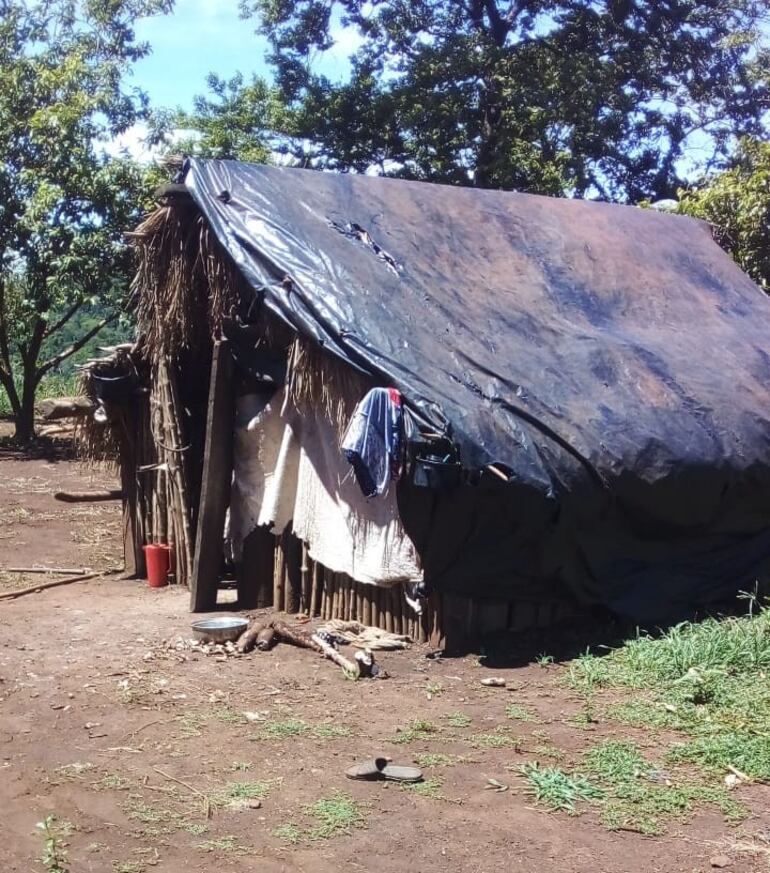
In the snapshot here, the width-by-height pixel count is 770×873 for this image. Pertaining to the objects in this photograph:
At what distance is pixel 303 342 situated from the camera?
23.1 feet

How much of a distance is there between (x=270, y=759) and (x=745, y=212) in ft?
28.7

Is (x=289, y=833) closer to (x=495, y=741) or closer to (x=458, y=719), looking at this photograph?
(x=495, y=741)

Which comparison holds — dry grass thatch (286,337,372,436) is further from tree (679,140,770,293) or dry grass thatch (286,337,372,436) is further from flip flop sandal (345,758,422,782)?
tree (679,140,770,293)

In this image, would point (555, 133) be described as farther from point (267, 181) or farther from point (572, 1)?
point (267, 181)

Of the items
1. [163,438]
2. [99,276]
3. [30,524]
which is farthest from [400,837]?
[99,276]

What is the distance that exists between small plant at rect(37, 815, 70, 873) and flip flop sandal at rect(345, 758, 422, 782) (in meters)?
1.25

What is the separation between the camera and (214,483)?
776 centimetres

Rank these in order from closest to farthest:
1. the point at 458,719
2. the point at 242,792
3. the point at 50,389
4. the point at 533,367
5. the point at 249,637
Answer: the point at 242,792, the point at 458,719, the point at 249,637, the point at 533,367, the point at 50,389

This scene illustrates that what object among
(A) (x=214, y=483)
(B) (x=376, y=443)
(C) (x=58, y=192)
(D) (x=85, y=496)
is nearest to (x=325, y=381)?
(B) (x=376, y=443)

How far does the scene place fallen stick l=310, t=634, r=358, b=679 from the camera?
20.4ft

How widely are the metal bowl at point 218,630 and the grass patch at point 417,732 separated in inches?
71.3

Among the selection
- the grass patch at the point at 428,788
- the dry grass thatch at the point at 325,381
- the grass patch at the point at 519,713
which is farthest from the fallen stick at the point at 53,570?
the grass patch at the point at 428,788

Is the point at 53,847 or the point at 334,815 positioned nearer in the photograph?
the point at 53,847

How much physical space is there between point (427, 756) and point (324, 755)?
477 mm
